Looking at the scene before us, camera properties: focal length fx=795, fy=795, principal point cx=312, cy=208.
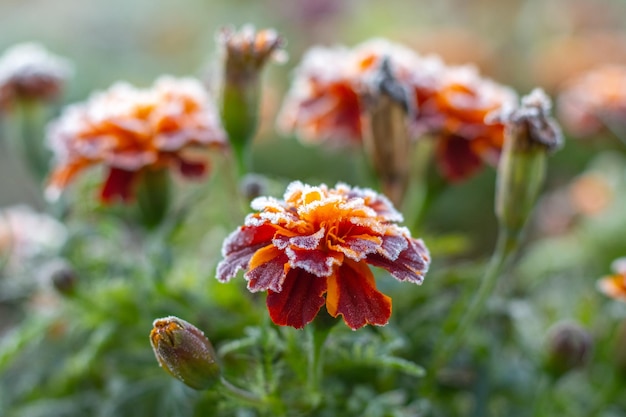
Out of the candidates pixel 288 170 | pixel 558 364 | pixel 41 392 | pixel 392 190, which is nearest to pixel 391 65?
pixel 392 190

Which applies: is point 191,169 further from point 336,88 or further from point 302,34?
point 302,34

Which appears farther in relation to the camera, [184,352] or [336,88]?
[336,88]

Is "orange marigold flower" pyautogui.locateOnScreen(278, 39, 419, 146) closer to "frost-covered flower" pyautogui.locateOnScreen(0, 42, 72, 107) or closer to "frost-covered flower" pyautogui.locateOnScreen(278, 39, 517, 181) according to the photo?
"frost-covered flower" pyautogui.locateOnScreen(278, 39, 517, 181)

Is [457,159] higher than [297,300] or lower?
higher

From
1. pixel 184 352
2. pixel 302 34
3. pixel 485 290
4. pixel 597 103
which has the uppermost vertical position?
pixel 302 34

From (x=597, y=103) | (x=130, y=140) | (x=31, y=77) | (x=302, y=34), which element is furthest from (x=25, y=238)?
(x=302, y=34)

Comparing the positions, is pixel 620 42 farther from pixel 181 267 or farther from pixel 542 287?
pixel 181 267

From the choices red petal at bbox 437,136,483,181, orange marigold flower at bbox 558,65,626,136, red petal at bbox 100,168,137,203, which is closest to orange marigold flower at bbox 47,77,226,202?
red petal at bbox 100,168,137,203
